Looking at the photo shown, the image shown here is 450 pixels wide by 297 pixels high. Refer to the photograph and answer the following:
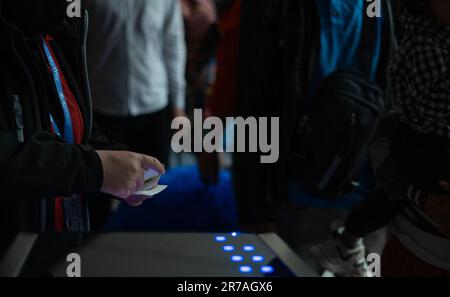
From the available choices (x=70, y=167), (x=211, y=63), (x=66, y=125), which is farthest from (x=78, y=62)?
(x=211, y=63)

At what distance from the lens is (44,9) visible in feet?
2.10

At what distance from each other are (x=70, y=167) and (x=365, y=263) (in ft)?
1.74

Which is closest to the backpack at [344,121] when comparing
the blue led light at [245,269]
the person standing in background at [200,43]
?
the blue led light at [245,269]

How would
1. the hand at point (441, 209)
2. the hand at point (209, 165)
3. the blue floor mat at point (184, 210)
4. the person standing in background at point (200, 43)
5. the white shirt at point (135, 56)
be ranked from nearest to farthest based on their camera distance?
the hand at point (441, 209), the white shirt at point (135, 56), the blue floor mat at point (184, 210), the hand at point (209, 165), the person standing in background at point (200, 43)

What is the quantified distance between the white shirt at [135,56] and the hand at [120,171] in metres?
0.19

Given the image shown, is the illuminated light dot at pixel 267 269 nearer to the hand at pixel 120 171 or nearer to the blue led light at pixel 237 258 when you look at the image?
the blue led light at pixel 237 258

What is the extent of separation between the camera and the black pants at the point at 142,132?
0.82m

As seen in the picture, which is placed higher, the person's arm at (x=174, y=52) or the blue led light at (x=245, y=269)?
the person's arm at (x=174, y=52)

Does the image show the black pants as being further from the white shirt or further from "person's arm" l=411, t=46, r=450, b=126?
"person's arm" l=411, t=46, r=450, b=126

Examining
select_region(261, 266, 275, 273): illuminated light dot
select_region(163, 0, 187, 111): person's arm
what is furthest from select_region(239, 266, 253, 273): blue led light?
select_region(163, 0, 187, 111): person's arm

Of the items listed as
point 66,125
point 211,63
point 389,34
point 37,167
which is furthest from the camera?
point 211,63

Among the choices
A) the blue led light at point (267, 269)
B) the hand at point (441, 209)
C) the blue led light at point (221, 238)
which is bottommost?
the blue led light at point (267, 269)

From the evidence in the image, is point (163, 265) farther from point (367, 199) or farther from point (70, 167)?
point (367, 199)

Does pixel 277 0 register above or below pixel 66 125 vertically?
above
